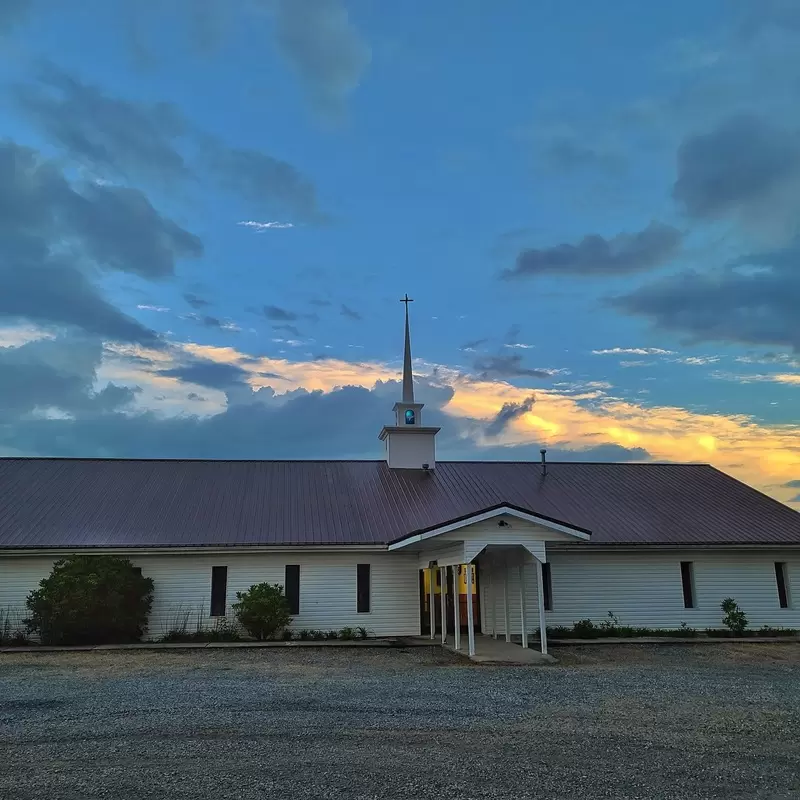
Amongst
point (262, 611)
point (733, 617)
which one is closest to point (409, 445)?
point (262, 611)

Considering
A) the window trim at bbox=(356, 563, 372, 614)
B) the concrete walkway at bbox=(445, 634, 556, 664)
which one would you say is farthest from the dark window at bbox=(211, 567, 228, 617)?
the concrete walkway at bbox=(445, 634, 556, 664)

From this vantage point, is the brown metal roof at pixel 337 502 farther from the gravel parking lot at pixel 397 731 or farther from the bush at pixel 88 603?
the gravel parking lot at pixel 397 731

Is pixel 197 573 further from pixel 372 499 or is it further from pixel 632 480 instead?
pixel 632 480

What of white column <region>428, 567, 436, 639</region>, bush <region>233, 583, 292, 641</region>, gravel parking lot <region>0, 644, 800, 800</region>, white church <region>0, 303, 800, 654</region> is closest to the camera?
gravel parking lot <region>0, 644, 800, 800</region>

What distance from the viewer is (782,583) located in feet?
70.1

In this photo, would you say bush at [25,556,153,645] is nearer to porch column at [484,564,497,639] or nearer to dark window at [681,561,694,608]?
porch column at [484,564,497,639]

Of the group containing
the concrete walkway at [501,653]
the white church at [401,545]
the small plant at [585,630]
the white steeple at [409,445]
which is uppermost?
the white steeple at [409,445]

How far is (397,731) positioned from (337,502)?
45.4ft

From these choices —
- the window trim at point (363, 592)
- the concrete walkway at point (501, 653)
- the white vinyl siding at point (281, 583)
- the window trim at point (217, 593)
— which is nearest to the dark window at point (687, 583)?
the concrete walkway at point (501, 653)

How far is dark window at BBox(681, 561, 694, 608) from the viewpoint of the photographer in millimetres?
20766

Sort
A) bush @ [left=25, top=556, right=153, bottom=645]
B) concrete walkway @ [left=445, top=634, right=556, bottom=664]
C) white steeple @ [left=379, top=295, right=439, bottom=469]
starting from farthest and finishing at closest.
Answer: white steeple @ [left=379, top=295, right=439, bottom=469]
bush @ [left=25, top=556, right=153, bottom=645]
concrete walkway @ [left=445, top=634, right=556, bottom=664]

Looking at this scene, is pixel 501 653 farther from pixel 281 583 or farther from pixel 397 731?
pixel 397 731

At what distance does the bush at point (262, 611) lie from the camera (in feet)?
58.6

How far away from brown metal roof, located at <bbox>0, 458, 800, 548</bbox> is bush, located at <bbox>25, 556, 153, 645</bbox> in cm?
106
